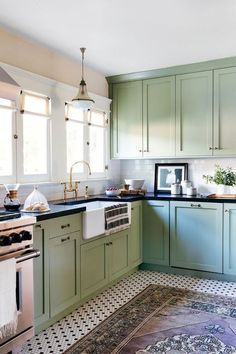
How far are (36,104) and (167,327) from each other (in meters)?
2.42

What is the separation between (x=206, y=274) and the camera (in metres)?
3.97

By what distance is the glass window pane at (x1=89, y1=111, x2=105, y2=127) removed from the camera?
14.5 ft

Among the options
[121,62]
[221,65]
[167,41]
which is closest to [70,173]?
[121,62]

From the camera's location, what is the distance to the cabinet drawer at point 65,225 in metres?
2.77

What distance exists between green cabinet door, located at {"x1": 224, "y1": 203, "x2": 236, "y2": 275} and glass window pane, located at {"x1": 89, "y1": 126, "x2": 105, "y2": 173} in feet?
5.63

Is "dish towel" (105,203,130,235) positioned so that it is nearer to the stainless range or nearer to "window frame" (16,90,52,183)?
"window frame" (16,90,52,183)

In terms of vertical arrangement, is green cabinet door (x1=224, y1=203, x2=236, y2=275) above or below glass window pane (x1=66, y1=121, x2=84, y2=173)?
below

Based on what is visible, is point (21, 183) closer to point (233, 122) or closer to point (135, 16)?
point (135, 16)

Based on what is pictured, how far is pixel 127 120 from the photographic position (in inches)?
185

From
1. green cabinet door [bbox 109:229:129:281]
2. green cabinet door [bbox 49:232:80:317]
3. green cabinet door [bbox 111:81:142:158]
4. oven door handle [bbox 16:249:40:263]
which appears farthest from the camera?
green cabinet door [bbox 111:81:142:158]

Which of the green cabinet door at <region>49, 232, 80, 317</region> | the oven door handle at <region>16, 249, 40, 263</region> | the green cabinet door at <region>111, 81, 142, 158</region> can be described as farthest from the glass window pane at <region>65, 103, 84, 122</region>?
the oven door handle at <region>16, 249, 40, 263</region>

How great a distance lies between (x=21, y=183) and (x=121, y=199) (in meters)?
1.17

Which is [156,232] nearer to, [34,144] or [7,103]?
[34,144]

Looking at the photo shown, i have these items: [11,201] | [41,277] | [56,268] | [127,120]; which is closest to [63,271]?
[56,268]
